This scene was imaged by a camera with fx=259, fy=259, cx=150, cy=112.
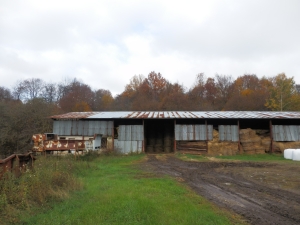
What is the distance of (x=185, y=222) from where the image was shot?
5512mm

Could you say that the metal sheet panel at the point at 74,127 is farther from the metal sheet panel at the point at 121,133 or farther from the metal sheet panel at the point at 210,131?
the metal sheet panel at the point at 210,131

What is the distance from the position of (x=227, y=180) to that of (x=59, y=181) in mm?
6754

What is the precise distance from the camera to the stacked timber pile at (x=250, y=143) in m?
22.0

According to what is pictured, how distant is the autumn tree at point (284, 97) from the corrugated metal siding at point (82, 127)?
32.4m

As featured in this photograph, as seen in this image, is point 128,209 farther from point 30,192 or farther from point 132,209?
point 30,192

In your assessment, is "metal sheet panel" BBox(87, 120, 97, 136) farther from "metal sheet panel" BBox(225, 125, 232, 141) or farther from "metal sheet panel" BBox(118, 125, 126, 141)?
"metal sheet panel" BBox(225, 125, 232, 141)

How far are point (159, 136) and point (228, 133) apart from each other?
739 cm

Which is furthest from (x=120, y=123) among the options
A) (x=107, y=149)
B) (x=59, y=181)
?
(x=59, y=181)

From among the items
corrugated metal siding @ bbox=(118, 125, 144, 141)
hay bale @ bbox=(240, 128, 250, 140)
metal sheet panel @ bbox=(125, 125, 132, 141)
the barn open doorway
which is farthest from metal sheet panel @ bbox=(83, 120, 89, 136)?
hay bale @ bbox=(240, 128, 250, 140)

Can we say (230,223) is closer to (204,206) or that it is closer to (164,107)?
(204,206)

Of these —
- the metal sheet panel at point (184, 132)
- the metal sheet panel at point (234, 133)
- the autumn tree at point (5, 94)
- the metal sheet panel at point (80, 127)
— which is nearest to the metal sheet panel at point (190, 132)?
→ the metal sheet panel at point (184, 132)

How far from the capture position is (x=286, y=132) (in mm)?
22297

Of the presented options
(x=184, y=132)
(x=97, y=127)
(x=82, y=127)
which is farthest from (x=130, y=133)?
(x=184, y=132)

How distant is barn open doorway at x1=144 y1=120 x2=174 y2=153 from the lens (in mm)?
26031
